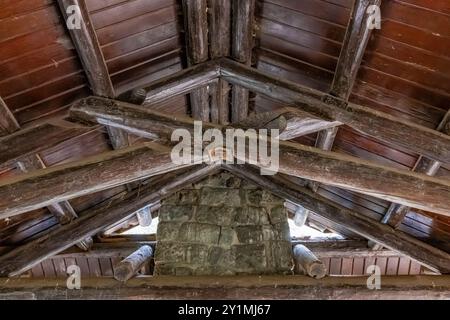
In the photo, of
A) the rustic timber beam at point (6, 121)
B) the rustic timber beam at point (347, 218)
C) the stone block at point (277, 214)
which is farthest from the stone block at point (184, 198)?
the rustic timber beam at point (6, 121)

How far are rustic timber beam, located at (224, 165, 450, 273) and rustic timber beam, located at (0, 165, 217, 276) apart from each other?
20.4 inches

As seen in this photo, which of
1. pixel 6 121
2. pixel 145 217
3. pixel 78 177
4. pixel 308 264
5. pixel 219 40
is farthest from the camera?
pixel 145 217

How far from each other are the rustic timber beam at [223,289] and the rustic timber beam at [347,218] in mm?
651

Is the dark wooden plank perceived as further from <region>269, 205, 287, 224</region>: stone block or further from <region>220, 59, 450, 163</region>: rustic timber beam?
<region>269, 205, 287, 224</region>: stone block

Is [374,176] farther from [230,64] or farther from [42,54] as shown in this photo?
[42,54]

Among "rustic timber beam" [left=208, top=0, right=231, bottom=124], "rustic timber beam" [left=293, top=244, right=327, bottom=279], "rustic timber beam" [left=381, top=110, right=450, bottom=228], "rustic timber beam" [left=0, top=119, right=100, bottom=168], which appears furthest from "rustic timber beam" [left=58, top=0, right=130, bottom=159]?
"rustic timber beam" [left=381, top=110, right=450, bottom=228]

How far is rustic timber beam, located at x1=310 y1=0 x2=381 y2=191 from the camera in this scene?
266 cm

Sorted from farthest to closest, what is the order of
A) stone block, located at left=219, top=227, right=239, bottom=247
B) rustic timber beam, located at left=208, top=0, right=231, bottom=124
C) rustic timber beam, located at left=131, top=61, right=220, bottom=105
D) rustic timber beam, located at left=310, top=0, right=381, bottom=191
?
stone block, located at left=219, top=227, right=239, bottom=247 < rustic timber beam, located at left=131, top=61, right=220, bottom=105 < rustic timber beam, located at left=208, top=0, right=231, bottom=124 < rustic timber beam, located at left=310, top=0, right=381, bottom=191

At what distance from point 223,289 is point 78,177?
1541 mm

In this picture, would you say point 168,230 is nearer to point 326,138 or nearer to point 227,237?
point 227,237

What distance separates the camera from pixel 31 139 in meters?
3.12

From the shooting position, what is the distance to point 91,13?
2.81 meters

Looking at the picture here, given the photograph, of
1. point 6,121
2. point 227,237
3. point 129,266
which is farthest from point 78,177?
point 227,237

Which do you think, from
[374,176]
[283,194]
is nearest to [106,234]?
[283,194]
